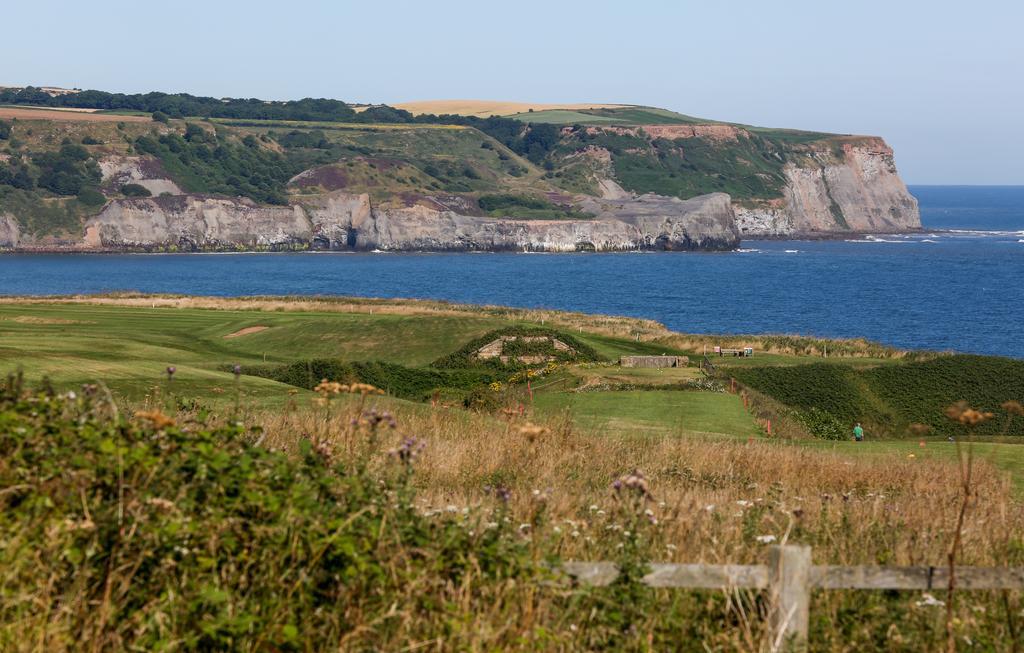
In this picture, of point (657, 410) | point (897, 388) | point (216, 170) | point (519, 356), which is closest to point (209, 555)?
point (657, 410)

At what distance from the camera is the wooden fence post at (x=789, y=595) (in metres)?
6.52

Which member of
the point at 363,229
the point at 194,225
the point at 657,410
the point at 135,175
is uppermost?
the point at 657,410

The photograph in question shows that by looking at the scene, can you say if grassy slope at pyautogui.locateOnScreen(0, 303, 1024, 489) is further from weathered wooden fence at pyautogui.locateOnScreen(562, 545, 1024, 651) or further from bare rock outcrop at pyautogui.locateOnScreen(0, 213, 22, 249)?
bare rock outcrop at pyautogui.locateOnScreen(0, 213, 22, 249)

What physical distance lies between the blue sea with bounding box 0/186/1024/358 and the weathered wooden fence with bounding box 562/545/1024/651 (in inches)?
2878

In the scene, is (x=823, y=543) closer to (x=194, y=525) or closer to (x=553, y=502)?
(x=553, y=502)

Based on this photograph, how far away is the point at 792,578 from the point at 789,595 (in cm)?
10

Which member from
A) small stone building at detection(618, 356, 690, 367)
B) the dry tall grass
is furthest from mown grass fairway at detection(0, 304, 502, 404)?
the dry tall grass

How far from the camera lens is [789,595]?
657cm

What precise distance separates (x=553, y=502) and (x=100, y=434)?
3.61 m

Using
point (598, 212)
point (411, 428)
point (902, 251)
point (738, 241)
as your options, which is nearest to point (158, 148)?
point (598, 212)

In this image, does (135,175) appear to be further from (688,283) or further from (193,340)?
(193,340)

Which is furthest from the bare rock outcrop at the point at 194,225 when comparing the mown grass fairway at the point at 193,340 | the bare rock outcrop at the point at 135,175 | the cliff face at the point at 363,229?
the mown grass fairway at the point at 193,340

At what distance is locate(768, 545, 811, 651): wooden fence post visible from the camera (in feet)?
21.4

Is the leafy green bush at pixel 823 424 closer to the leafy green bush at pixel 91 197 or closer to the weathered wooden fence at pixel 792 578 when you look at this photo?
the weathered wooden fence at pixel 792 578
